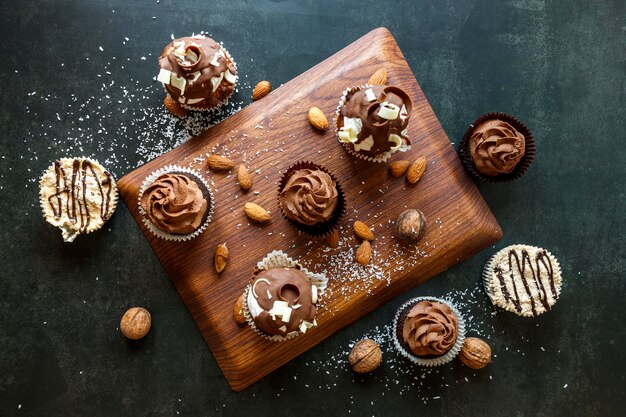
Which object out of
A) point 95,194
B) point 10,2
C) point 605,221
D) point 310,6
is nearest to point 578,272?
point 605,221

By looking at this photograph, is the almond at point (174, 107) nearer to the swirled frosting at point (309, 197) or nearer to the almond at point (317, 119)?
the almond at point (317, 119)

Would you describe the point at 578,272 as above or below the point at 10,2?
below

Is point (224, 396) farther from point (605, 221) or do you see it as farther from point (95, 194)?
point (605, 221)

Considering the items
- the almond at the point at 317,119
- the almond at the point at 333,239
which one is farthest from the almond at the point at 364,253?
the almond at the point at 317,119

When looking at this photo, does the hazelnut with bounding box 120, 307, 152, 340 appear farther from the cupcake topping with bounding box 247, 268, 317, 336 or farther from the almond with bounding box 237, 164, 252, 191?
the almond with bounding box 237, 164, 252, 191

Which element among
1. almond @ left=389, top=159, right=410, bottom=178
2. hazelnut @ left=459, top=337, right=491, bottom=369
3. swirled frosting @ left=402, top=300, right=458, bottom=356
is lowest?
hazelnut @ left=459, top=337, right=491, bottom=369

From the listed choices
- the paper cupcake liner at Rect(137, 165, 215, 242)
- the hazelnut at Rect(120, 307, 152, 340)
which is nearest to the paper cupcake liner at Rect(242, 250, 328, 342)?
the paper cupcake liner at Rect(137, 165, 215, 242)

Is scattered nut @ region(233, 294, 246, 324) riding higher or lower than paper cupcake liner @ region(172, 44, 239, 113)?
lower
